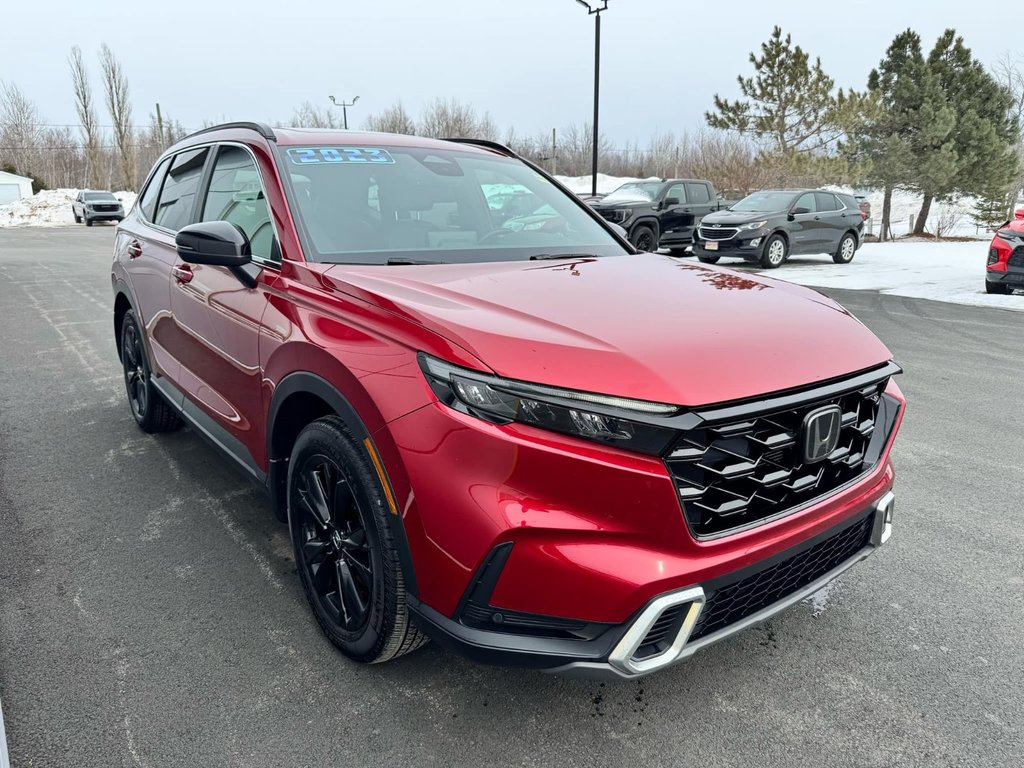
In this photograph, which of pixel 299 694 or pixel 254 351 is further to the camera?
pixel 254 351

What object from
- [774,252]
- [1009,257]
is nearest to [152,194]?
[1009,257]

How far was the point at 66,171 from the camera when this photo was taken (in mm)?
67312

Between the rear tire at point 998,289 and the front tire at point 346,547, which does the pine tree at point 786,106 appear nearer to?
the rear tire at point 998,289

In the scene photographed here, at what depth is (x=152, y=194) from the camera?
4.61 m

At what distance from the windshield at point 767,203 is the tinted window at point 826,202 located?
37.9 inches

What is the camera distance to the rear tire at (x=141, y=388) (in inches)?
179

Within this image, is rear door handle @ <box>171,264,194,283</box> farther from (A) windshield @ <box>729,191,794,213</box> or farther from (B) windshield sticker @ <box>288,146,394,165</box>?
(A) windshield @ <box>729,191,794,213</box>

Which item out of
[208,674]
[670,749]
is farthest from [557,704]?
[208,674]

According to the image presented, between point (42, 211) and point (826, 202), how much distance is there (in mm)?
42483

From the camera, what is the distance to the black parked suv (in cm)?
1558

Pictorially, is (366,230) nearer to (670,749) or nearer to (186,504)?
(186,504)

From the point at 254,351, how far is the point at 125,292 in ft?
8.06

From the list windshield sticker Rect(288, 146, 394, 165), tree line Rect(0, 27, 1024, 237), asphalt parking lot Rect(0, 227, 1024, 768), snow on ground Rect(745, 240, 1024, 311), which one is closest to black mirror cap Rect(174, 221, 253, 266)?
windshield sticker Rect(288, 146, 394, 165)

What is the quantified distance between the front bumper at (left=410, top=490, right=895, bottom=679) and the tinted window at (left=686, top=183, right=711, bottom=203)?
1771 cm
